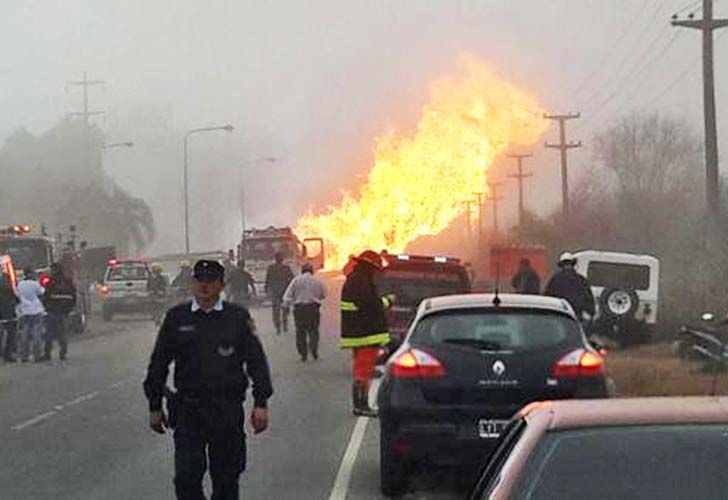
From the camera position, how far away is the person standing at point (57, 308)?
31.2m

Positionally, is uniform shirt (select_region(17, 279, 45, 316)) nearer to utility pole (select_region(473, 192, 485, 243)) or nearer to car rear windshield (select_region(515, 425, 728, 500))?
car rear windshield (select_region(515, 425, 728, 500))

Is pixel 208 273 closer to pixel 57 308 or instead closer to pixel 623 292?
pixel 57 308

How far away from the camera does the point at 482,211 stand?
98750 millimetres

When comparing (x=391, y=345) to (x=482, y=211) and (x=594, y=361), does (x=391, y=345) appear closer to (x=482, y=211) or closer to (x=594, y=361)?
(x=594, y=361)

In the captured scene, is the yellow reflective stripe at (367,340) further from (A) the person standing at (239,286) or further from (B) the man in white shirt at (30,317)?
(A) the person standing at (239,286)

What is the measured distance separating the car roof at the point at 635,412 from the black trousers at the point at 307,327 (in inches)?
833

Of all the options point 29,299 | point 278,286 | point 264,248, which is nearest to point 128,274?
point 264,248

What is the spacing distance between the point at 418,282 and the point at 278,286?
783 cm

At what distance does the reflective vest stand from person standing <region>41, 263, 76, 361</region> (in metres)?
12.7

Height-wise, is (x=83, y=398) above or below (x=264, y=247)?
below

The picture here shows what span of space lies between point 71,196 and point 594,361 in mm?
93650

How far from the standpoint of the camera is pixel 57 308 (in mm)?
31109

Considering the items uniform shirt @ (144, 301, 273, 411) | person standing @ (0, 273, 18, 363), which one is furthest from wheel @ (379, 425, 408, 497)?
person standing @ (0, 273, 18, 363)

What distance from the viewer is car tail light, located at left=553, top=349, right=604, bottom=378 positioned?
1246 centimetres
